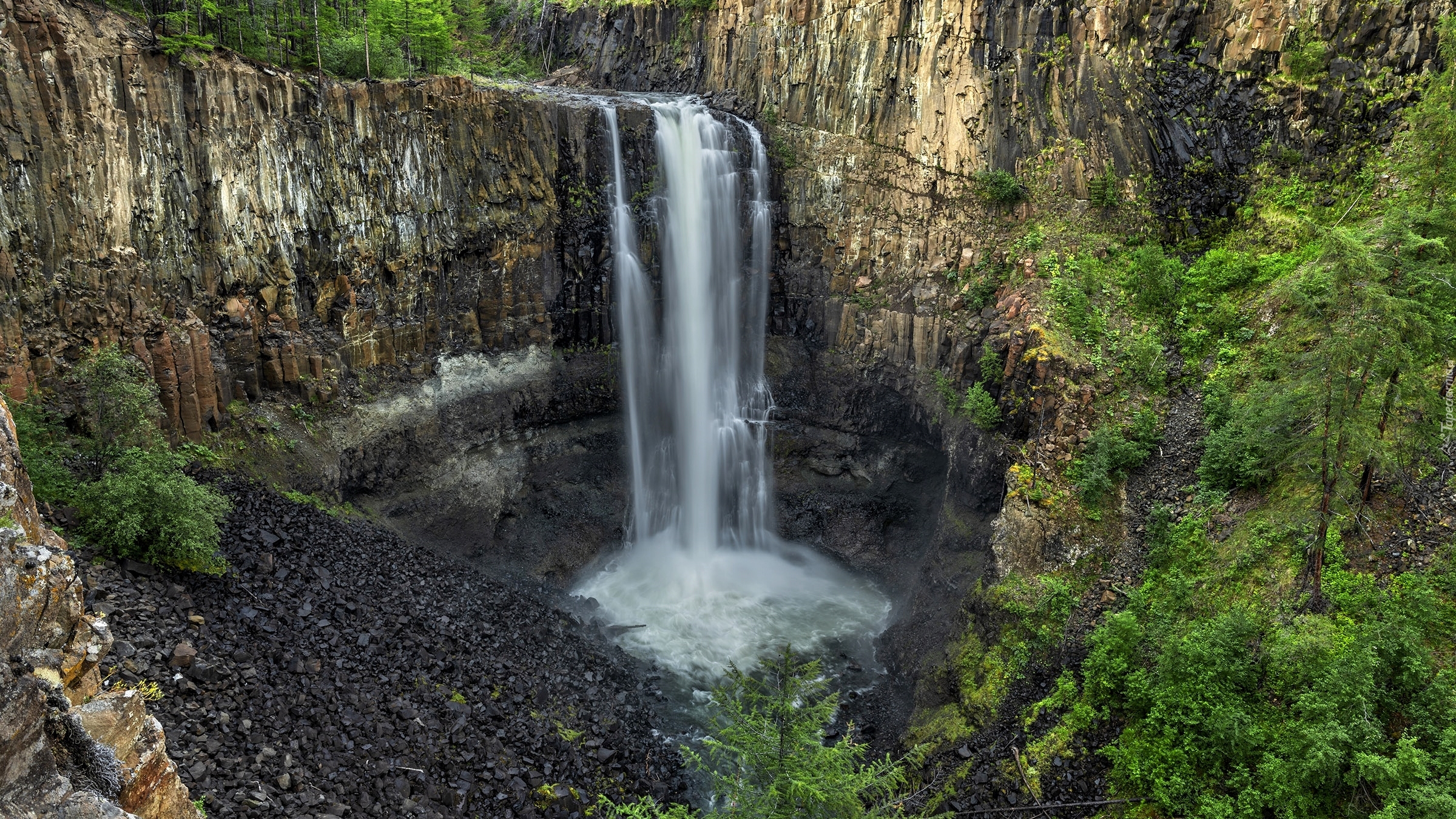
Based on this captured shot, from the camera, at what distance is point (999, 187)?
2709cm

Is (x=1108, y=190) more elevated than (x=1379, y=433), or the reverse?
(x=1108, y=190)

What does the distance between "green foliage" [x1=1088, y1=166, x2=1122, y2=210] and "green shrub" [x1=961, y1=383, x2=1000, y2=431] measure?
7.68 metres

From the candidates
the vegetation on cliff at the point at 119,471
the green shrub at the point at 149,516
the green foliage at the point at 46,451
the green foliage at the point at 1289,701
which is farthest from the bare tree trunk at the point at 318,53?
the green foliage at the point at 1289,701

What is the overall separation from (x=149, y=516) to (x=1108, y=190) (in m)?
27.6

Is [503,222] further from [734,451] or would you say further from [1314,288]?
[1314,288]

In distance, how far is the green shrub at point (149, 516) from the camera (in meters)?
15.0

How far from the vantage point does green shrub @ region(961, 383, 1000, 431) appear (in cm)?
2323

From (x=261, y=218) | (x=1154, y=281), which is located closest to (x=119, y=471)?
(x=261, y=218)

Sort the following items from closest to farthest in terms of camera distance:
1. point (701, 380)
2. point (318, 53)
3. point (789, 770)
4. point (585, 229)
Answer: point (789, 770)
point (318, 53)
point (585, 229)
point (701, 380)

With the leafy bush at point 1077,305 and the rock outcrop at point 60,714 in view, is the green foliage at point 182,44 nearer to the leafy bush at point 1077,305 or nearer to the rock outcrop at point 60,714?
the rock outcrop at point 60,714

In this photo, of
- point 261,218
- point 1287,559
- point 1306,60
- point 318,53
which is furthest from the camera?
point 318,53

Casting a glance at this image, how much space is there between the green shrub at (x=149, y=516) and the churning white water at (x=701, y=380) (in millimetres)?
13007

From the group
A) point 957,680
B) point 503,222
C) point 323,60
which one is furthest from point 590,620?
point 323,60

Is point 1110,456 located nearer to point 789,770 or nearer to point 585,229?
point 789,770
